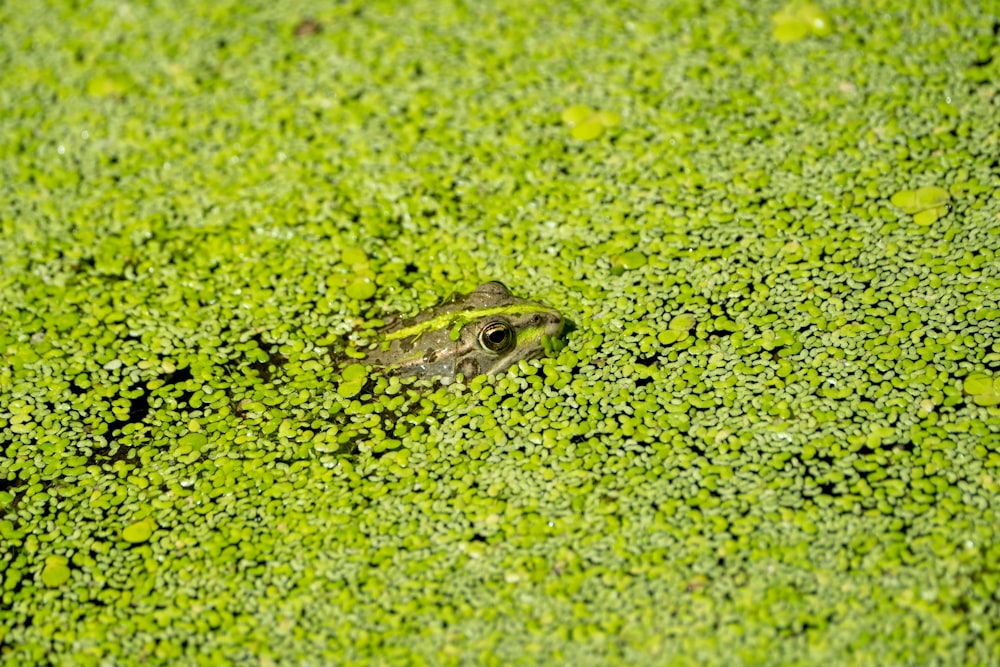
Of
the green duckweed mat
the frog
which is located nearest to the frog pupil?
the frog

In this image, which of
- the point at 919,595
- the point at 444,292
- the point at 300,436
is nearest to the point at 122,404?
the point at 300,436

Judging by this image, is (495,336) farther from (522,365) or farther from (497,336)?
(522,365)

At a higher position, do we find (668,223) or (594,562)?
(668,223)

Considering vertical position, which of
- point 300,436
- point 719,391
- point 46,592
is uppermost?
point 719,391

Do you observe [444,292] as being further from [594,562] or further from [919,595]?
[919,595]

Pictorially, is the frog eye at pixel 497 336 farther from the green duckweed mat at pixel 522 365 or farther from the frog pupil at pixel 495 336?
the green duckweed mat at pixel 522 365

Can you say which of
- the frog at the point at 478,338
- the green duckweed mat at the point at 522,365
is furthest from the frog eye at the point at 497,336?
the green duckweed mat at the point at 522,365
